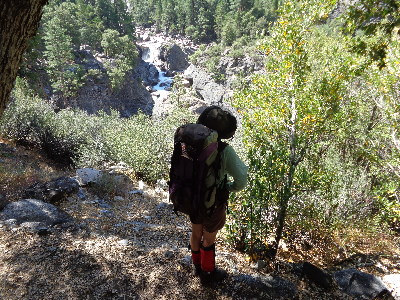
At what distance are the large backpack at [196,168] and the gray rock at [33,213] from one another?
2.44m

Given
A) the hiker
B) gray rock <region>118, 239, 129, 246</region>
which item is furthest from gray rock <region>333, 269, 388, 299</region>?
gray rock <region>118, 239, 129, 246</region>

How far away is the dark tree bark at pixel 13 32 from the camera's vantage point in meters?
1.32

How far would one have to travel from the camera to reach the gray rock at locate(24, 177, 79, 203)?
182 inches

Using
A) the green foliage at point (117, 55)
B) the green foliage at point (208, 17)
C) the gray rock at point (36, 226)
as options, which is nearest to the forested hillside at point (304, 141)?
the gray rock at point (36, 226)

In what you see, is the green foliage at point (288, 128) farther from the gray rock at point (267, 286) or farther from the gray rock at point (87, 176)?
the gray rock at point (87, 176)

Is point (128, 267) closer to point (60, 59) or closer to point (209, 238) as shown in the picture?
point (209, 238)

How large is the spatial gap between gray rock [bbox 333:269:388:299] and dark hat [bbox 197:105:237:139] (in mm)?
2107

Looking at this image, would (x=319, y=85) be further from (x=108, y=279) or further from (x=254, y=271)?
(x=108, y=279)

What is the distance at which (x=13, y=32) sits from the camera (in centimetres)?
137

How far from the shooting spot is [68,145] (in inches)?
391

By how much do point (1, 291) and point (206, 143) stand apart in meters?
2.19

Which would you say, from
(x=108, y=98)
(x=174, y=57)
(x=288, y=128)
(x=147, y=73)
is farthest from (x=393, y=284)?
(x=174, y=57)

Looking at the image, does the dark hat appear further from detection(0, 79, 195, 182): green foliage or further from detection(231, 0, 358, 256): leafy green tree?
detection(0, 79, 195, 182): green foliage

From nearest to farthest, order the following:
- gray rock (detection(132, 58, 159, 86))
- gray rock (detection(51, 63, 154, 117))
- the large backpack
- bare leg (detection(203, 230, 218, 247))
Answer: the large backpack, bare leg (detection(203, 230, 218, 247)), gray rock (detection(51, 63, 154, 117)), gray rock (detection(132, 58, 159, 86))
